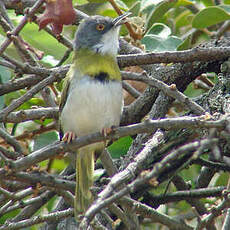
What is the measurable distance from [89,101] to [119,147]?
2.07ft

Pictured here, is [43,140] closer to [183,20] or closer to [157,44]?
[157,44]

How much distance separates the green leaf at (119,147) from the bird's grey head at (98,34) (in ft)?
2.29

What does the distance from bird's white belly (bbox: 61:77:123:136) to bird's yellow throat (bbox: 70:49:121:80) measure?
7 cm

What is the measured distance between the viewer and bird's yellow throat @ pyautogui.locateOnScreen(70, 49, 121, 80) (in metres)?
3.73

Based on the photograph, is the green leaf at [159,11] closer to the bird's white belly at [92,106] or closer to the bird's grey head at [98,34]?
the bird's grey head at [98,34]

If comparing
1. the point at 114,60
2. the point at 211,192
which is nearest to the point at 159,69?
the point at 114,60

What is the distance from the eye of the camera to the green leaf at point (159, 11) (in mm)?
4320

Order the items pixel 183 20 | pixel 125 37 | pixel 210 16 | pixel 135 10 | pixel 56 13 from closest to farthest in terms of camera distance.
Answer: pixel 56 13 < pixel 210 16 < pixel 135 10 < pixel 125 37 < pixel 183 20

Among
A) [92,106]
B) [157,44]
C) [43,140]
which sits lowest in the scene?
[43,140]

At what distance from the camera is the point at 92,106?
12.0 feet

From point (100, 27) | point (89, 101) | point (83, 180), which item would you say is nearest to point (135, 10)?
point (100, 27)

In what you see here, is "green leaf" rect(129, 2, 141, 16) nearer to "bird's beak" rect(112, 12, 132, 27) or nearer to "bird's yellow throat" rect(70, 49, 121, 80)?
"bird's beak" rect(112, 12, 132, 27)

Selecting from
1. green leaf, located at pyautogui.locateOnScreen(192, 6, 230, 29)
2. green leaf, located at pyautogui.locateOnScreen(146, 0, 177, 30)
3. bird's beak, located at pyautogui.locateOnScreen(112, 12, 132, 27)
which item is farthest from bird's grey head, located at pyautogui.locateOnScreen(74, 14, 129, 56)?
green leaf, located at pyautogui.locateOnScreen(192, 6, 230, 29)

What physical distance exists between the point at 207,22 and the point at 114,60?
78 cm
